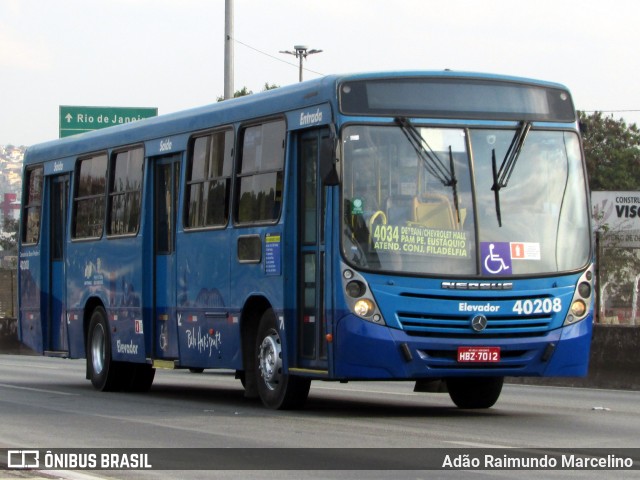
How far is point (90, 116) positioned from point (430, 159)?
27902mm

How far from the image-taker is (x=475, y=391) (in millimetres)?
16000

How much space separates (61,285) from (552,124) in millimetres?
9212

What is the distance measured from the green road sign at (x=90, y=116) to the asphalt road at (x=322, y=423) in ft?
68.5

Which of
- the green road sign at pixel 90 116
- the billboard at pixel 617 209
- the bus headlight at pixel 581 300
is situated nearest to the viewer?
the bus headlight at pixel 581 300

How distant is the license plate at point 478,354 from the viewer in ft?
45.6

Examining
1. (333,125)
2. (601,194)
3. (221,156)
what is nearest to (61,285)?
(221,156)

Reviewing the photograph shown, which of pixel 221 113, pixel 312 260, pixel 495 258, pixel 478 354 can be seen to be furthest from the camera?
pixel 221 113

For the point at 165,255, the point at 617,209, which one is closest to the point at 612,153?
the point at 617,209

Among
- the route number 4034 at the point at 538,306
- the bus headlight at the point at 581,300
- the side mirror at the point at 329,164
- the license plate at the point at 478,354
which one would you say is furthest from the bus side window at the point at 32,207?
the bus headlight at the point at 581,300

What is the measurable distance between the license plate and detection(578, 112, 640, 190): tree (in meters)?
61.5

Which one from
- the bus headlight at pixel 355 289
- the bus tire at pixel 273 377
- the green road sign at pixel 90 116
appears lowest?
the bus tire at pixel 273 377

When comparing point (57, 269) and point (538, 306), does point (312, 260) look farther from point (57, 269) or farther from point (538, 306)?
point (57, 269)

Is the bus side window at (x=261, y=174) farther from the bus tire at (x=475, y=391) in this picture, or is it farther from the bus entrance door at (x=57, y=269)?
the bus entrance door at (x=57, y=269)

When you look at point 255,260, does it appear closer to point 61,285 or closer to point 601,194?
point 61,285
